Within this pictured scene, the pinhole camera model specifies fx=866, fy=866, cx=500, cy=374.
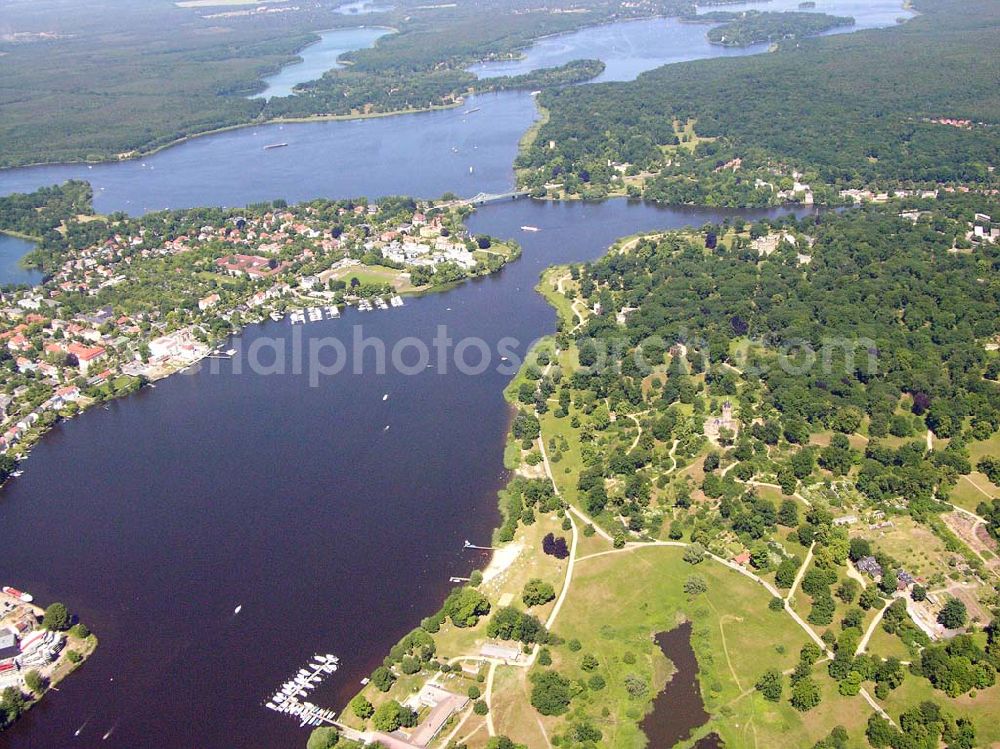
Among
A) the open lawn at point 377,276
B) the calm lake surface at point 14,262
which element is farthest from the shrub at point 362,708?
the calm lake surface at point 14,262

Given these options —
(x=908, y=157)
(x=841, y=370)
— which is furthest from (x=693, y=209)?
(x=841, y=370)

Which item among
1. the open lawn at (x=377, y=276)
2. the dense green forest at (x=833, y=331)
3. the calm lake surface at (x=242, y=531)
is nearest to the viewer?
the calm lake surface at (x=242, y=531)

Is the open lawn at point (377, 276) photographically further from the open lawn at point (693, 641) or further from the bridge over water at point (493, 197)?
the open lawn at point (693, 641)

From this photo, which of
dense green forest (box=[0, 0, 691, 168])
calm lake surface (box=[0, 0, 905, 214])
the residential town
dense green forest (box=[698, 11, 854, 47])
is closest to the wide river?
the residential town

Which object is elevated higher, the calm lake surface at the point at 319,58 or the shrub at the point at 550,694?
the calm lake surface at the point at 319,58

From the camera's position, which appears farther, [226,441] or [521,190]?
[521,190]

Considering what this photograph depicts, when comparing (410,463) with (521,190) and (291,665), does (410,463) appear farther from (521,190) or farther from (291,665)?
(521,190)

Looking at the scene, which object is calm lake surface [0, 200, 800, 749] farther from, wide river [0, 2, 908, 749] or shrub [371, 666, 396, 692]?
shrub [371, 666, 396, 692]
